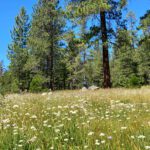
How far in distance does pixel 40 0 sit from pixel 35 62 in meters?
8.09

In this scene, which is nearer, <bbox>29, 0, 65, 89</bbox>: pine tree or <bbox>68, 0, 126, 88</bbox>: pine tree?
<bbox>68, 0, 126, 88</bbox>: pine tree

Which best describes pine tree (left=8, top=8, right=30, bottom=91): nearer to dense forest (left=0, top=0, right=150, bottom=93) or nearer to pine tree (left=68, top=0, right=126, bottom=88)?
dense forest (left=0, top=0, right=150, bottom=93)

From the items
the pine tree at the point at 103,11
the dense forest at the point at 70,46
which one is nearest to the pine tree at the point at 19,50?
the dense forest at the point at 70,46

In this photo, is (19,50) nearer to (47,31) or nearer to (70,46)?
(47,31)

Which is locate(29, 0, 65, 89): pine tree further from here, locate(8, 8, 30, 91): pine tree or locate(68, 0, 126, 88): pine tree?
locate(68, 0, 126, 88): pine tree

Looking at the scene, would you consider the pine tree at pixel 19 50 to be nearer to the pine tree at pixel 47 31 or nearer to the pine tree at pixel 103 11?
the pine tree at pixel 47 31

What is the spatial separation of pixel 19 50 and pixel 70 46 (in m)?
21.4

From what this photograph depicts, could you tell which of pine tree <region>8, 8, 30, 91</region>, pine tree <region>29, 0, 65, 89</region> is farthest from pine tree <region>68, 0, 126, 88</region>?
pine tree <region>8, 8, 30, 91</region>

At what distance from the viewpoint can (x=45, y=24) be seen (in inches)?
1716

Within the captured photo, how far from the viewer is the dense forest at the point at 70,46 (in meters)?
→ 23.2

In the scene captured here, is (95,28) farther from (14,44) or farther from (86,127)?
(14,44)

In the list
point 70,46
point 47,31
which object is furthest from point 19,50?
point 70,46

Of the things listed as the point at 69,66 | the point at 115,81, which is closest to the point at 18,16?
the point at 69,66

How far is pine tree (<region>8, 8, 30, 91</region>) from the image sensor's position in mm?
51375
